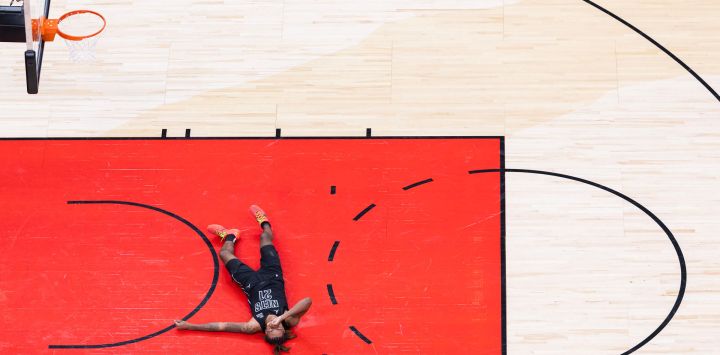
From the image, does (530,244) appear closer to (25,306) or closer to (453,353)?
(453,353)

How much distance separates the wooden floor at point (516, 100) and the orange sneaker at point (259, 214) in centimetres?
89

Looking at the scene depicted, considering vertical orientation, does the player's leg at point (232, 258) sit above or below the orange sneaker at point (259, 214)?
below

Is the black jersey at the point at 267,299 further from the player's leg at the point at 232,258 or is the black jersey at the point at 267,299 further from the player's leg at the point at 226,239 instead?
the player's leg at the point at 226,239

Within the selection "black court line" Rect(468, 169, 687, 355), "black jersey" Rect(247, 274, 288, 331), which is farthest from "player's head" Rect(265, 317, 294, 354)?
"black court line" Rect(468, 169, 687, 355)

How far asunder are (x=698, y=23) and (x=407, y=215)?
3715 mm

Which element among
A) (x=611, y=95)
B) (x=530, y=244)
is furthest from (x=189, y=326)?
(x=611, y=95)

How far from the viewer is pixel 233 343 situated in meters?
10.1

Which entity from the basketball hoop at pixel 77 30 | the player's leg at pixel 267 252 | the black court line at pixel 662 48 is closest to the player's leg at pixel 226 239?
the player's leg at pixel 267 252

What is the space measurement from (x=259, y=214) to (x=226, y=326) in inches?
45.6

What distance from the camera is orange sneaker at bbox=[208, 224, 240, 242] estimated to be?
1045cm

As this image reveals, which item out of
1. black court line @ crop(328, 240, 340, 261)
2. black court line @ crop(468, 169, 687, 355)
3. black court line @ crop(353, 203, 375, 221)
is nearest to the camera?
black court line @ crop(468, 169, 687, 355)

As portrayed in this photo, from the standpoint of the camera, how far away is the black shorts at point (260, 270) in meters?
10.1

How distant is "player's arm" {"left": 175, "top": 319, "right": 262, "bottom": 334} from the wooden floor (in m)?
2.05

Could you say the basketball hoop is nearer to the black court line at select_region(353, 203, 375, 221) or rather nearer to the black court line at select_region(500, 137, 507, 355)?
the black court line at select_region(353, 203, 375, 221)
